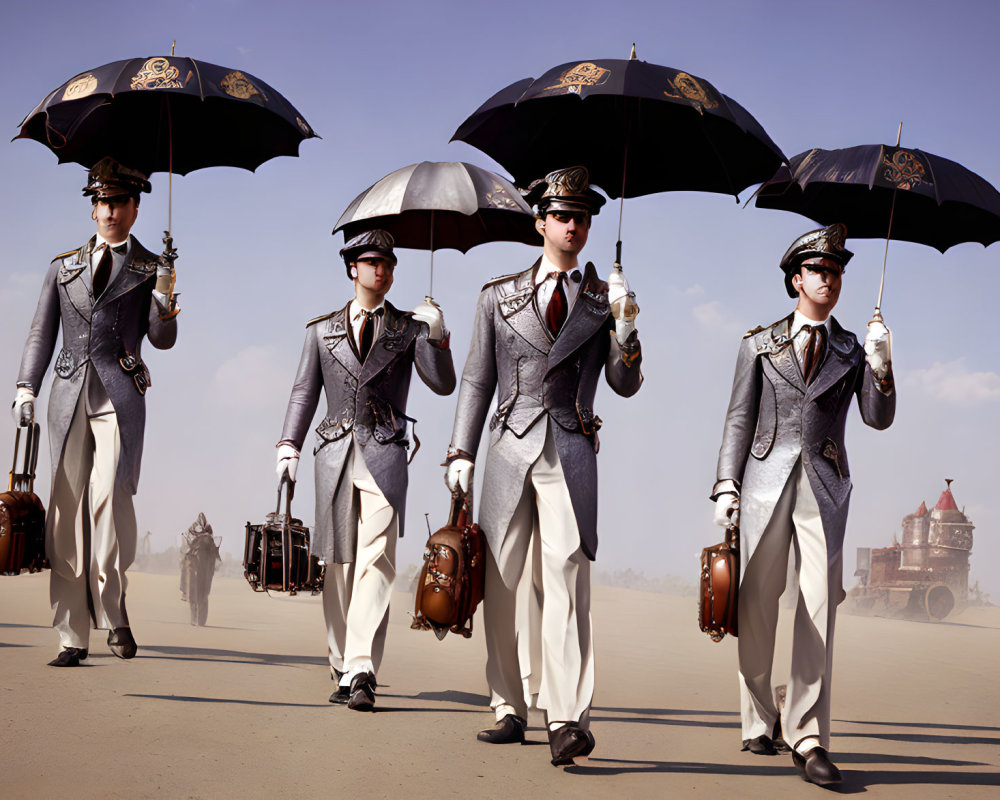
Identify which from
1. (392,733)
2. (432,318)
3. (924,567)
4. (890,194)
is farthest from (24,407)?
(924,567)

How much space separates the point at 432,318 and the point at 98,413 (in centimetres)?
214

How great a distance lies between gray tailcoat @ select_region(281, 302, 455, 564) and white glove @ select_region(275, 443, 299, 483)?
2.8 inches

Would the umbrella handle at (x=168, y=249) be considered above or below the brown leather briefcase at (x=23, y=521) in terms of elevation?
above

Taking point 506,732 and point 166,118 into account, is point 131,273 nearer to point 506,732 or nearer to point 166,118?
point 166,118

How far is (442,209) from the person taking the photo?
6648 mm

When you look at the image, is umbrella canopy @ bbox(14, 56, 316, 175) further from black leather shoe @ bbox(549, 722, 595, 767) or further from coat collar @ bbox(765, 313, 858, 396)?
black leather shoe @ bbox(549, 722, 595, 767)

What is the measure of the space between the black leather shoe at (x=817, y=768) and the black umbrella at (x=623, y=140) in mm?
2761

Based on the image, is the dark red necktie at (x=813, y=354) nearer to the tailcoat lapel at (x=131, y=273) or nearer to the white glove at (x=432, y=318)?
the white glove at (x=432, y=318)

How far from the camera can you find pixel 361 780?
4.27 metres

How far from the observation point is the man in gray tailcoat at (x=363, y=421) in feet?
20.3

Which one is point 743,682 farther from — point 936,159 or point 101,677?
point 101,677

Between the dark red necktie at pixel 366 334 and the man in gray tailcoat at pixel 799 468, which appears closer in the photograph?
the man in gray tailcoat at pixel 799 468

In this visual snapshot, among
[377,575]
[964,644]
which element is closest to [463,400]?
[377,575]

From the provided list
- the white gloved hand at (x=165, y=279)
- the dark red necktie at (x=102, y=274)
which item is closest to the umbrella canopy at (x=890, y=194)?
the white gloved hand at (x=165, y=279)
